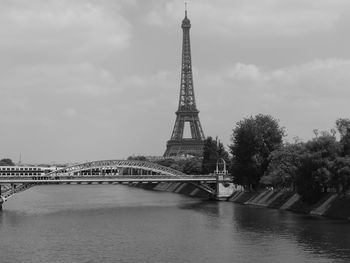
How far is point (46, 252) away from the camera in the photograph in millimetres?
47344

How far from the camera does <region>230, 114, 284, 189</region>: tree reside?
94875 millimetres

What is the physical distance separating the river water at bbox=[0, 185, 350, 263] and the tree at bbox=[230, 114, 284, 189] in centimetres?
1736

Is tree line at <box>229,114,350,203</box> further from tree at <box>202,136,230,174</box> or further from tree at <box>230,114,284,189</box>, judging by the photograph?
tree at <box>202,136,230,174</box>

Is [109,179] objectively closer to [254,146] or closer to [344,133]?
A: [254,146]

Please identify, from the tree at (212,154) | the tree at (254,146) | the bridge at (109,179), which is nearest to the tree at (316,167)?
the tree at (254,146)

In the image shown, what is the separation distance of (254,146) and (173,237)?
4243 centimetres

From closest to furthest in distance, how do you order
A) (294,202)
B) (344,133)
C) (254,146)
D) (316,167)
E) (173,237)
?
(173,237) → (316,167) → (344,133) → (294,202) → (254,146)

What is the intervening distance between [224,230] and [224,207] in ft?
91.5

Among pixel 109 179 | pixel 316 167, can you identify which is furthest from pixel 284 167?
pixel 109 179

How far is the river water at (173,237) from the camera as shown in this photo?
148 ft

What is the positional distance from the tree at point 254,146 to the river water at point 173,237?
683 inches

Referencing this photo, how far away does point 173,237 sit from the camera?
55.0 metres

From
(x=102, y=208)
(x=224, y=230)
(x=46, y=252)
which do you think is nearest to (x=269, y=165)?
(x=102, y=208)

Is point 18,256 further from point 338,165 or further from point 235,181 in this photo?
point 235,181
